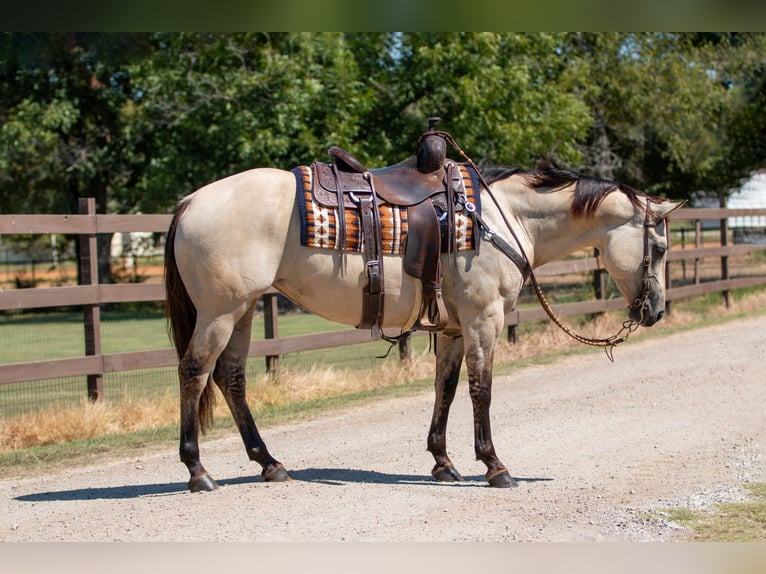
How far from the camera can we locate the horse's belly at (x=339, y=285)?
A: 582cm

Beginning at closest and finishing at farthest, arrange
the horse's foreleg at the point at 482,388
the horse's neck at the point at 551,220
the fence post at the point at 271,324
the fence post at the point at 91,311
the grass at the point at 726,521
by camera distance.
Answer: the grass at the point at 726,521
the horse's foreleg at the point at 482,388
the horse's neck at the point at 551,220
the fence post at the point at 91,311
the fence post at the point at 271,324

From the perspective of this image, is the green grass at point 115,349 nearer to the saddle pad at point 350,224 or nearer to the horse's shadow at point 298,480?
the horse's shadow at point 298,480

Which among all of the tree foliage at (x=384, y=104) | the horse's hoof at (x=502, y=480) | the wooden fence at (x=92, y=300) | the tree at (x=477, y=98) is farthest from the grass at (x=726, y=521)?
the tree at (x=477, y=98)

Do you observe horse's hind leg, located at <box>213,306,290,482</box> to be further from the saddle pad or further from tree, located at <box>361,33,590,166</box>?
tree, located at <box>361,33,590,166</box>

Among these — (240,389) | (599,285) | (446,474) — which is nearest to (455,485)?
(446,474)

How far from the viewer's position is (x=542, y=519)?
16.6 feet

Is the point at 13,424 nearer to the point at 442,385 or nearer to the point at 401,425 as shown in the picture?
the point at 401,425

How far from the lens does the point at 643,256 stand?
20.6 ft

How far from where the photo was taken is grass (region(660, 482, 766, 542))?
185 inches

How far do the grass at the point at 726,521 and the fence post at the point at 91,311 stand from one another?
5.33 m

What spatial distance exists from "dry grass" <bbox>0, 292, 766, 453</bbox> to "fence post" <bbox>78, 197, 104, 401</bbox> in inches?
A: 7.1

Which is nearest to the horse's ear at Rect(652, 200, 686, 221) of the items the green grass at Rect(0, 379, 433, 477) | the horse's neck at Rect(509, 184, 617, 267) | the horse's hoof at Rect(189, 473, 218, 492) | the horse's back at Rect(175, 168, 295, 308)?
the horse's neck at Rect(509, 184, 617, 267)

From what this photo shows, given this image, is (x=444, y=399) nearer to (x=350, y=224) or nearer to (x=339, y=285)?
(x=339, y=285)
